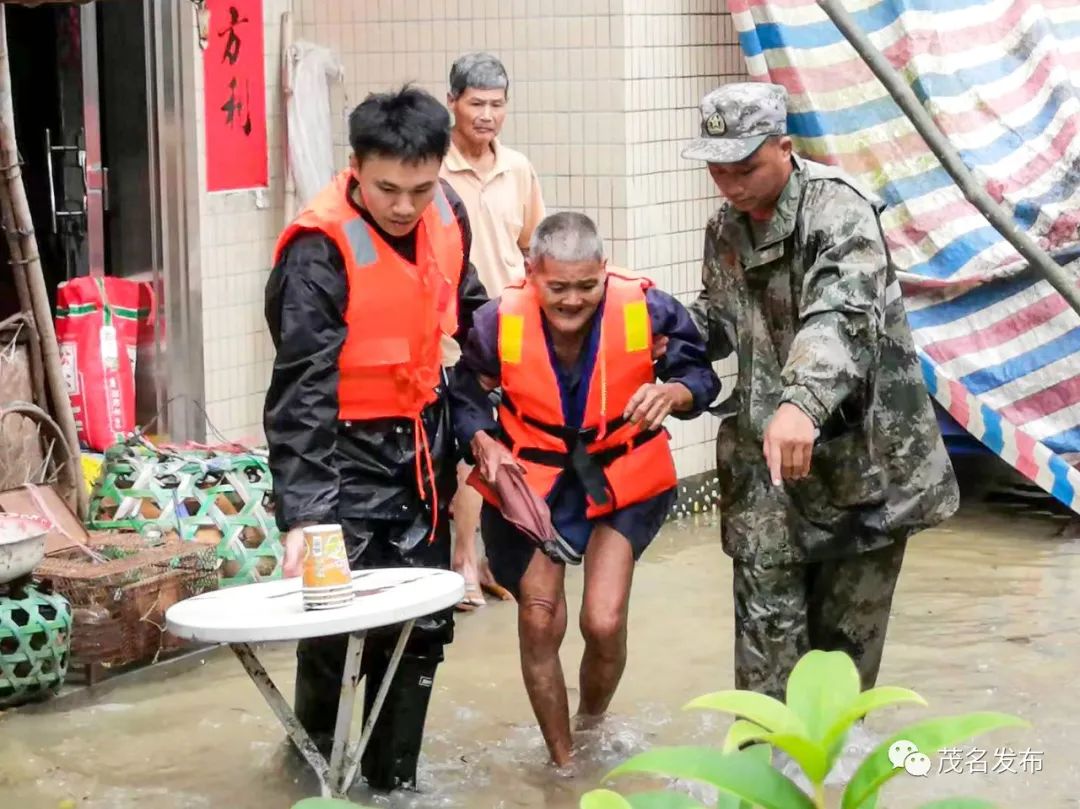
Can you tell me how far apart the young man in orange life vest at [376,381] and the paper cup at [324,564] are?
499 millimetres

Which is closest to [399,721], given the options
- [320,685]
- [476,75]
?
[320,685]

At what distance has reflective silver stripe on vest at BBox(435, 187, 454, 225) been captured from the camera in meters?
5.25

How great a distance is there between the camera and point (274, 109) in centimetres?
884

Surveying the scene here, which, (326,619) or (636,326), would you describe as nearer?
(326,619)

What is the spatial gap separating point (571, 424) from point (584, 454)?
0.10 metres

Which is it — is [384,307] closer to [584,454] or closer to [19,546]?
[584,454]

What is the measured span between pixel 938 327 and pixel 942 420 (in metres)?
0.46

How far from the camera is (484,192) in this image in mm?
7629

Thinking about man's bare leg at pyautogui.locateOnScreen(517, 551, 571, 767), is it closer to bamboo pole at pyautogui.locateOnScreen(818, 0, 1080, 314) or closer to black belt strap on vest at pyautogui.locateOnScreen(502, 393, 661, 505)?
black belt strap on vest at pyautogui.locateOnScreen(502, 393, 661, 505)

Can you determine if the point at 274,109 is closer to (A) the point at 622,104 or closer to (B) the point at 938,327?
(A) the point at 622,104

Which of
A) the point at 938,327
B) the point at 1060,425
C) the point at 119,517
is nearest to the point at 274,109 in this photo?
the point at 119,517

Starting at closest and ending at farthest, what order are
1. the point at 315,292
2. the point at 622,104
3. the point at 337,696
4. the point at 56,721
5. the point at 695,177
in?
1. the point at 315,292
2. the point at 337,696
3. the point at 56,721
4. the point at 622,104
5. the point at 695,177

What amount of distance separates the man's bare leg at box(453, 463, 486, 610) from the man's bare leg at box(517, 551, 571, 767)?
1.98 m

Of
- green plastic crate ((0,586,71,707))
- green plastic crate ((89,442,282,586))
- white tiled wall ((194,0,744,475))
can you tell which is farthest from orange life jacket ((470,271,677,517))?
white tiled wall ((194,0,744,475))
